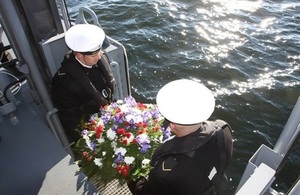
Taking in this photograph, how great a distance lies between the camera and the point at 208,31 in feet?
37.9

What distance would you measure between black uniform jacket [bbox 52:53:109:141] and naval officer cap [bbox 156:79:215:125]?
5.94 feet

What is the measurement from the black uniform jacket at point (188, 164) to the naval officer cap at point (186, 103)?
0.76 ft

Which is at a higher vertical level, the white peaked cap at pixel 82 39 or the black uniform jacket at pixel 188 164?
the white peaked cap at pixel 82 39

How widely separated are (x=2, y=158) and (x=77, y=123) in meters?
1.18

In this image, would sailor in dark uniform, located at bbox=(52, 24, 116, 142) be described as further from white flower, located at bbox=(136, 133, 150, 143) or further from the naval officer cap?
the naval officer cap

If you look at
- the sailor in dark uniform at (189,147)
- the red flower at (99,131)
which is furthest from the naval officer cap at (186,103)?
the red flower at (99,131)

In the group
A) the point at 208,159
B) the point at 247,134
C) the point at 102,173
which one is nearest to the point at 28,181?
the point at 102,173

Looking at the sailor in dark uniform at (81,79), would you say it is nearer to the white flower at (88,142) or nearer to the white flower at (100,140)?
the white flower at (88,142)

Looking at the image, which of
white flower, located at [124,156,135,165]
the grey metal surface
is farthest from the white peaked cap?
white flower, located at [124,156,135,165]

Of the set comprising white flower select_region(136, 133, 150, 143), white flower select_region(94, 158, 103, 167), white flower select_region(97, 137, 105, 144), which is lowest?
white flower select_region(94, 158, 103, 167)

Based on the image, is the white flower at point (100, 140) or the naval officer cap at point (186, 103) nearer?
the naval officer cap at point (186, 103)

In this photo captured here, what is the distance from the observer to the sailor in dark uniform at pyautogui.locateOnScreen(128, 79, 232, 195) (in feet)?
7.80

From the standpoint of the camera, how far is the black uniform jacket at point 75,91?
390cm

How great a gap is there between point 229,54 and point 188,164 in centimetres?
871
